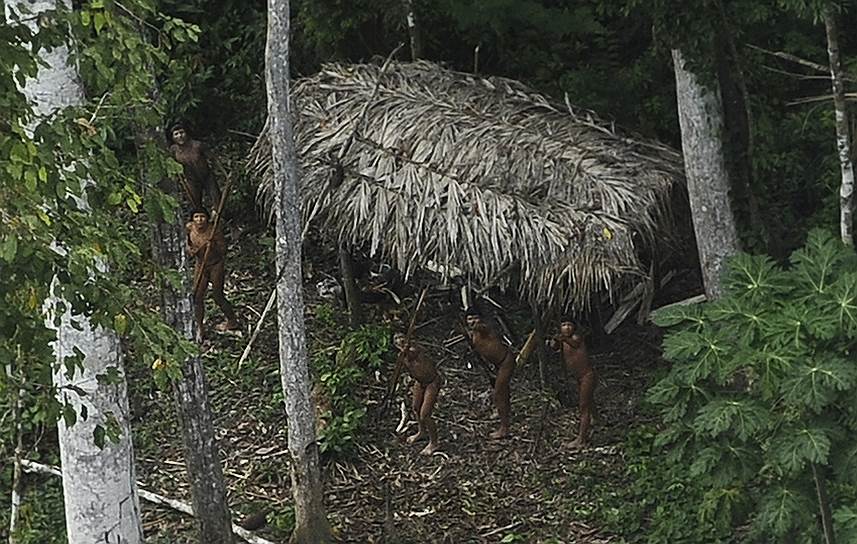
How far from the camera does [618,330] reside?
10.4 metres

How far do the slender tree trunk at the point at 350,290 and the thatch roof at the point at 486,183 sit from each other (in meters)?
0.47

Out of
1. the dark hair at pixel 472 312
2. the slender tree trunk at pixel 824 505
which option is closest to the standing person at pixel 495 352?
the dark hair at pixel 472 312

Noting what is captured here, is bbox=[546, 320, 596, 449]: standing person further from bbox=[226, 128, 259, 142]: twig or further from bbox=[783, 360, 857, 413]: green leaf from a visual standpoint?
bbox=[226, 128, 259, 142]: twig

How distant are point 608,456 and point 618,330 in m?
1.66

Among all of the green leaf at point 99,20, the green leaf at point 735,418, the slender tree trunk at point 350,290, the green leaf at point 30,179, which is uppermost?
the slender tree trunk at point 350,290

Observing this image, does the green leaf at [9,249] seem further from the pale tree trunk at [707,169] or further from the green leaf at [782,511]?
the pale tree trunk at [707,169]

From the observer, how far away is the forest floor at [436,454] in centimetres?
842

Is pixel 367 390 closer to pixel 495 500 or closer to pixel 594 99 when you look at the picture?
pixel 495 500

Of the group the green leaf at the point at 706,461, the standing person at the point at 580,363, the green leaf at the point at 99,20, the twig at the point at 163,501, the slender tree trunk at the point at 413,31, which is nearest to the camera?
the green leaf at the point at 99,20

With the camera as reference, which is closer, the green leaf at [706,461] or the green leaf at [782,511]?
the green leaf at [782,511]

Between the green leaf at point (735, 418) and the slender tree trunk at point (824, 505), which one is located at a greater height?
the green leaf at point (735, 418)

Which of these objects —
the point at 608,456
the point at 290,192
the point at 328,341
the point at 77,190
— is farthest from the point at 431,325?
the point at 77,190

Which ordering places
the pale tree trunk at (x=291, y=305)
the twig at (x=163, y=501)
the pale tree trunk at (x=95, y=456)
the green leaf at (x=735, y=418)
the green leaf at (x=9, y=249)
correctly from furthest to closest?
the twig at (x=163, y=501) → the pale tree trunk at (x=291, y=305) → the green leaf at (x=735, y=418) → the pale tree trunk at (x=95, y=456) → the green leaf at (x=9, y=249)

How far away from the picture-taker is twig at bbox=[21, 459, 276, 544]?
816 cm
